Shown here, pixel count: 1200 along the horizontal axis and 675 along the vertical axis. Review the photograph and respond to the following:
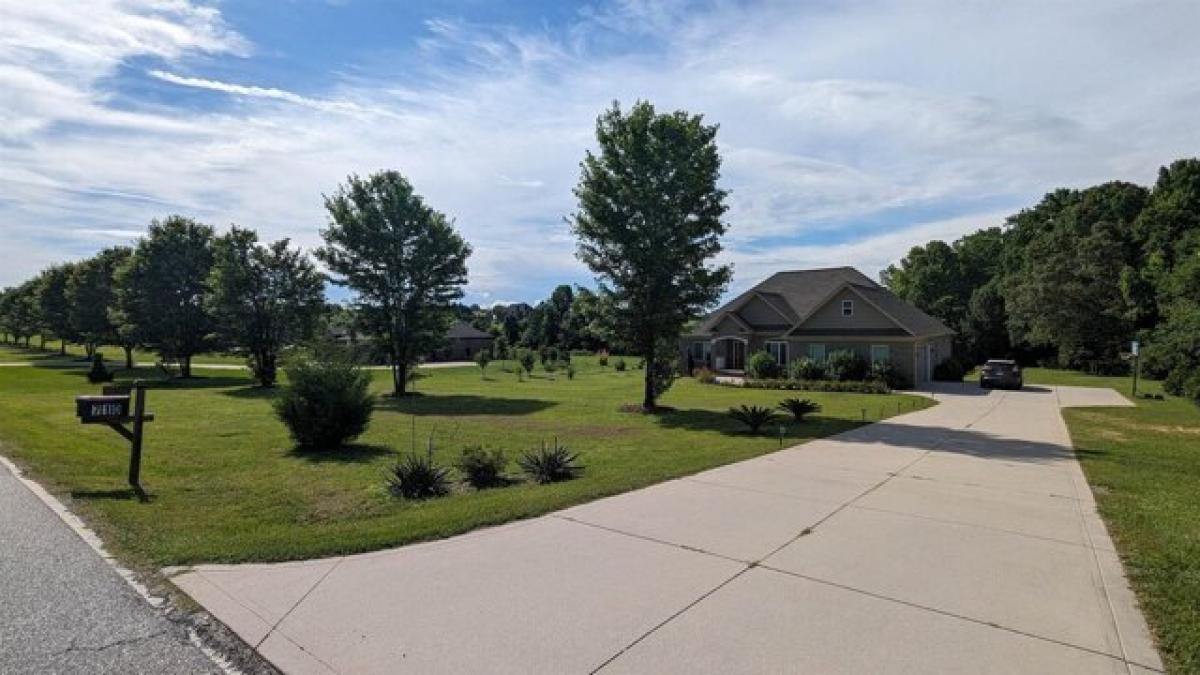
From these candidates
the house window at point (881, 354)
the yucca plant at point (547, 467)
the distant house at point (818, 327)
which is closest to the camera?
the yucca plant at point (547, 467)

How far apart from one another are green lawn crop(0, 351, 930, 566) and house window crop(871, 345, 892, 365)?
5.66 metres

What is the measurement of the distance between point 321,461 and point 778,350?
29644 mm

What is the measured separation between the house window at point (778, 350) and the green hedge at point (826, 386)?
479 cm

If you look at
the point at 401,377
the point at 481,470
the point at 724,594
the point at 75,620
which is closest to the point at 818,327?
the point at 401,377

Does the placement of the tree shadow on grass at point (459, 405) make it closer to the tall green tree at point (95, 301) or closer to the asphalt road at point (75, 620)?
the asphalt road at point (75, 620)

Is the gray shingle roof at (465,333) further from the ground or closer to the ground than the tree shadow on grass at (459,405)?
further from the ground

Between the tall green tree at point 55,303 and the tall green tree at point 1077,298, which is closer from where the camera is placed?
the tall green tree at point 1077,298

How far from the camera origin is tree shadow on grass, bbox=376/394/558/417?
21.7 m

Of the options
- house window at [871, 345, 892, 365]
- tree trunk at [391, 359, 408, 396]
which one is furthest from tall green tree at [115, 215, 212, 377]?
house window at [871, 345, 892, 365]

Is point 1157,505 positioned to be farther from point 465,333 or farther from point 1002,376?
point 465,333

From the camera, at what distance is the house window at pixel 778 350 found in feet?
119

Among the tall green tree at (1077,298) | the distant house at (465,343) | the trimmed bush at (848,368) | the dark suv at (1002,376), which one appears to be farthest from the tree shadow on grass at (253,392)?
the tall green tree at (1077,298)

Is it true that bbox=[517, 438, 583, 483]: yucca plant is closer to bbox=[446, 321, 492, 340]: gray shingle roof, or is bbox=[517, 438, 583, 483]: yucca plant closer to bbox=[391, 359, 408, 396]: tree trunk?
bbox=[391, 359, 408, 396]: tree trunk

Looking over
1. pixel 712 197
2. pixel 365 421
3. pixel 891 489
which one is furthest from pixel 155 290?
pixel 891 489
